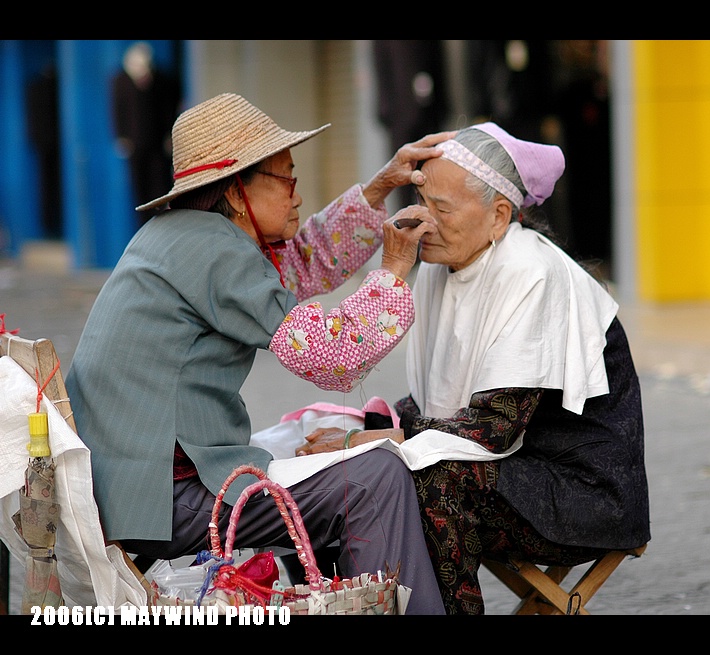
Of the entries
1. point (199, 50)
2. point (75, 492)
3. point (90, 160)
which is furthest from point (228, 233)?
point (90, 160)

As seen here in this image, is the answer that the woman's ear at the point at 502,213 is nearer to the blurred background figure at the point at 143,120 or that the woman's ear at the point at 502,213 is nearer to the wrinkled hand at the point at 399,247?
the wrinkled hand at the point at 399,247

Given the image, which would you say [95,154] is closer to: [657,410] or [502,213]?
[657,410]

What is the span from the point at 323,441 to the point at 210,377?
17.4 inches

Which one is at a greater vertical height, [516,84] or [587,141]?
[516,84]

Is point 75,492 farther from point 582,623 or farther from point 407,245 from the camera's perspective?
point 582,623

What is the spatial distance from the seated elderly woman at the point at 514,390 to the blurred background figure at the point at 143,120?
1084 centimetres

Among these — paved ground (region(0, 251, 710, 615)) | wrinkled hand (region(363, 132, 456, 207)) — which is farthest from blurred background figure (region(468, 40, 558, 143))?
wrinkled hand (region(363, 132, 456, 207))

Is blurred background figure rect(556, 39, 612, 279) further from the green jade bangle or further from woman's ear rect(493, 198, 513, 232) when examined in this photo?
the green jade bangle

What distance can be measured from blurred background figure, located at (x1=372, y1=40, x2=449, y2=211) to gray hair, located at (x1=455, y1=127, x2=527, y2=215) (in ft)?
26.9

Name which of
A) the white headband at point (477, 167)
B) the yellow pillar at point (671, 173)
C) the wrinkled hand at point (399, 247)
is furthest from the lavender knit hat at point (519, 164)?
the yellow pillar at point (671, 173)

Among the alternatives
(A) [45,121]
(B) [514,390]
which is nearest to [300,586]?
(B) [514,390]

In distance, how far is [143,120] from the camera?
1370cm

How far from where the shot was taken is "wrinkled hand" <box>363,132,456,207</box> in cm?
320
